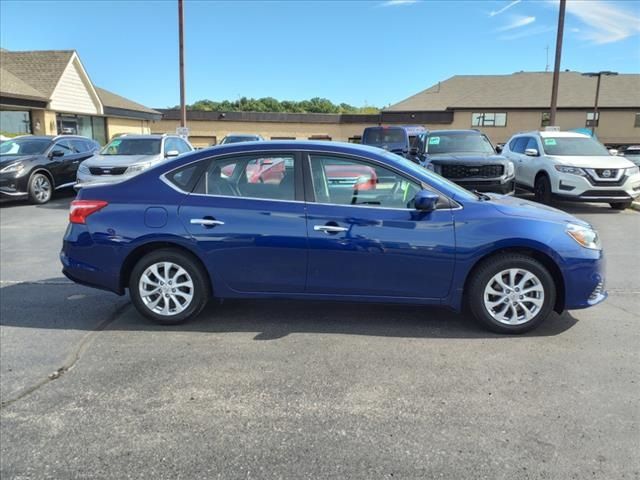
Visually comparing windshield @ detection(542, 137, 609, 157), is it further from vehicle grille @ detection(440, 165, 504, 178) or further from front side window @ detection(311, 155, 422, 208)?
front side window @ detection(311, 155, 422, 208)

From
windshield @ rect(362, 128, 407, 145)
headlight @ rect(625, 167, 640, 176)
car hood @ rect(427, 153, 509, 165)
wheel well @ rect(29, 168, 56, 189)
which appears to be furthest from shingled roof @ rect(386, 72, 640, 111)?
wheel well @ rect(29, 168, 56, 189)

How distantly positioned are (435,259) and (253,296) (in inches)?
63.8

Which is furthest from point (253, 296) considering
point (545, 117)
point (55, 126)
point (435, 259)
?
point (545, 117)

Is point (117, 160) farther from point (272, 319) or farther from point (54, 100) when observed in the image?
point (54, 100)

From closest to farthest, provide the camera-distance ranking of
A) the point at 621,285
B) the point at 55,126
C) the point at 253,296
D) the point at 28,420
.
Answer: the point at 28,420 < the point at 253,296 < the point at 621,285 < the point at 55,126

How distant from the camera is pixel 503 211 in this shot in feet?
14.6

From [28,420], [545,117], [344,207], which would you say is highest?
[545,117]

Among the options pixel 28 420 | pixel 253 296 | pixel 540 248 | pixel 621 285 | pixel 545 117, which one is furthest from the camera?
pixel 545 117

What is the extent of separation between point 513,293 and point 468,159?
7.08m

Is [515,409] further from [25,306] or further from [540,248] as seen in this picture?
[25,306]

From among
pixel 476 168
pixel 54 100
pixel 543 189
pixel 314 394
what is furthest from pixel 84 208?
pixel 54 100

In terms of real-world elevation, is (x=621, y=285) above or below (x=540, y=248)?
below

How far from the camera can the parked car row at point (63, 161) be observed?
11984mm

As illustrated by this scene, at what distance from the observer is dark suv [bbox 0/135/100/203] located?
495 inches
